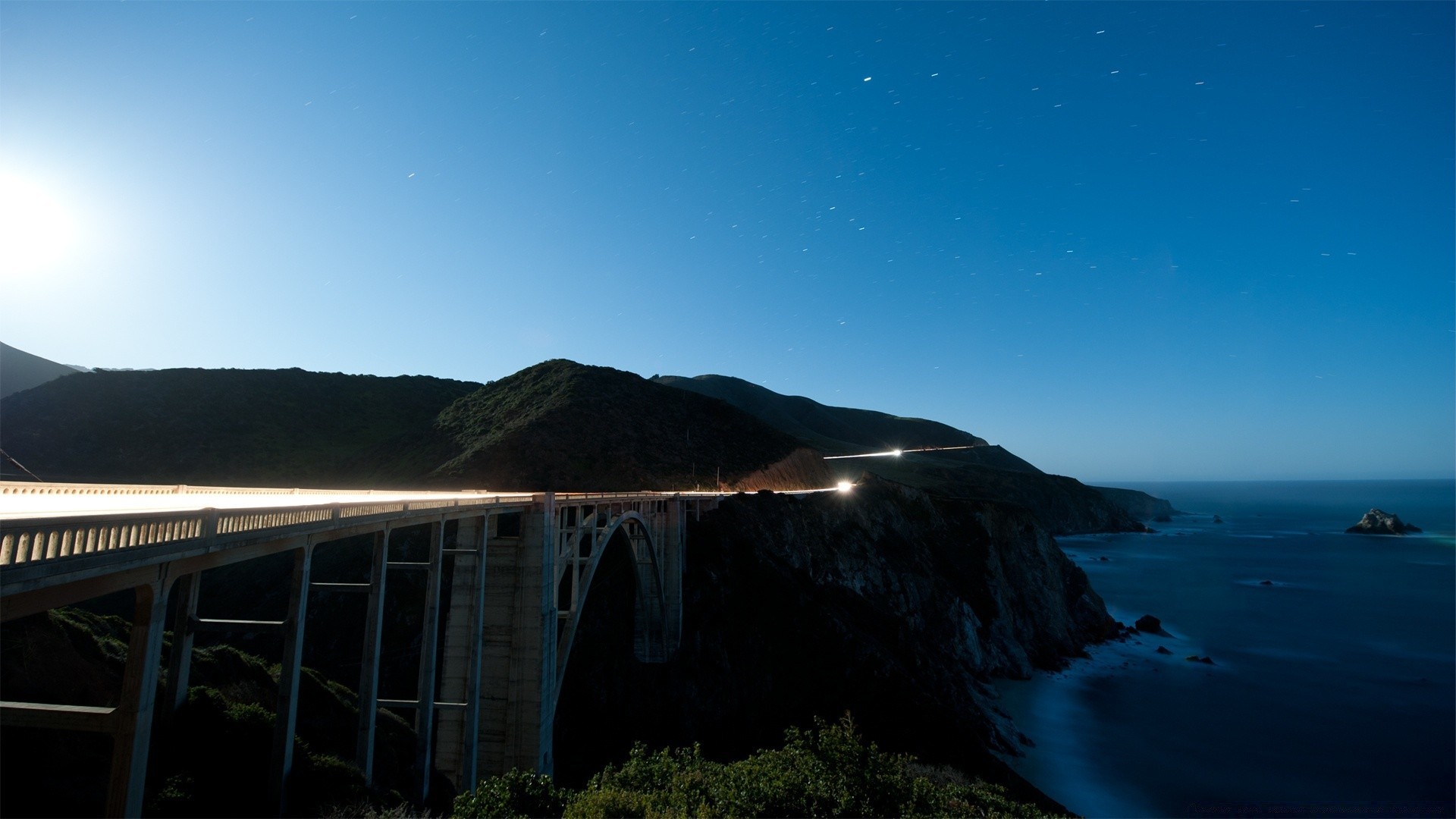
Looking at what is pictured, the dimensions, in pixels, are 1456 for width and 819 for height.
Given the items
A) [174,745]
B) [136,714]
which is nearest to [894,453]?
[174,745]

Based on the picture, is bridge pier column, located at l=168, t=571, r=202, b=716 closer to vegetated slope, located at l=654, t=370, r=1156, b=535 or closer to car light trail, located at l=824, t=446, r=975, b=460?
car light trail, located at l=824, t=446, r=975, b=460

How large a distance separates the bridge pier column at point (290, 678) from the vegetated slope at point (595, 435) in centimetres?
4288

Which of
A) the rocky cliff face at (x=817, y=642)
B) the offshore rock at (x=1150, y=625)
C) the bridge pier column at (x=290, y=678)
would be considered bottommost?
the offshore rock at (x=1150, y=625)

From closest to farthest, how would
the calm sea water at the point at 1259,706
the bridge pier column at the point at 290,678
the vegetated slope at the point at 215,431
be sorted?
1. the bridge pier column at the point at 290,678
2. the calm sea water at the point at 1259,706
3. the vegetated slope at the point at 215,431

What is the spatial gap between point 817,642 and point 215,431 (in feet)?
237

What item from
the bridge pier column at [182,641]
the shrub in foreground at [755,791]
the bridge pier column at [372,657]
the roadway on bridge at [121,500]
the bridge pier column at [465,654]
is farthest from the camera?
the bridge pier column at [465,654]

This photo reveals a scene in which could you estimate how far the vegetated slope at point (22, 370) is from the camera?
13112cm

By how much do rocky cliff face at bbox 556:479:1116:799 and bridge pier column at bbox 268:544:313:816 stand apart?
22.1 m

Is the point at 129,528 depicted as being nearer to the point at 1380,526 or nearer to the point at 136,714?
the point at 136,714

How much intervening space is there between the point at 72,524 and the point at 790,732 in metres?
16.4

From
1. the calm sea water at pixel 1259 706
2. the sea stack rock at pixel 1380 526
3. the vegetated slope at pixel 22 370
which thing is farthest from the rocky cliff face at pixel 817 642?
the vegetated slope at pixel 22 370

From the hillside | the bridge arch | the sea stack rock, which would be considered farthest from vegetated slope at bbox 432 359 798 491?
the sea stack rock

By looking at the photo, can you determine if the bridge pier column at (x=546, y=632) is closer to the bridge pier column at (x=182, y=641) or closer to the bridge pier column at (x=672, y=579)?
the bridge pier column at (x=182, y=641)

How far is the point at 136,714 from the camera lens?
251 inches
